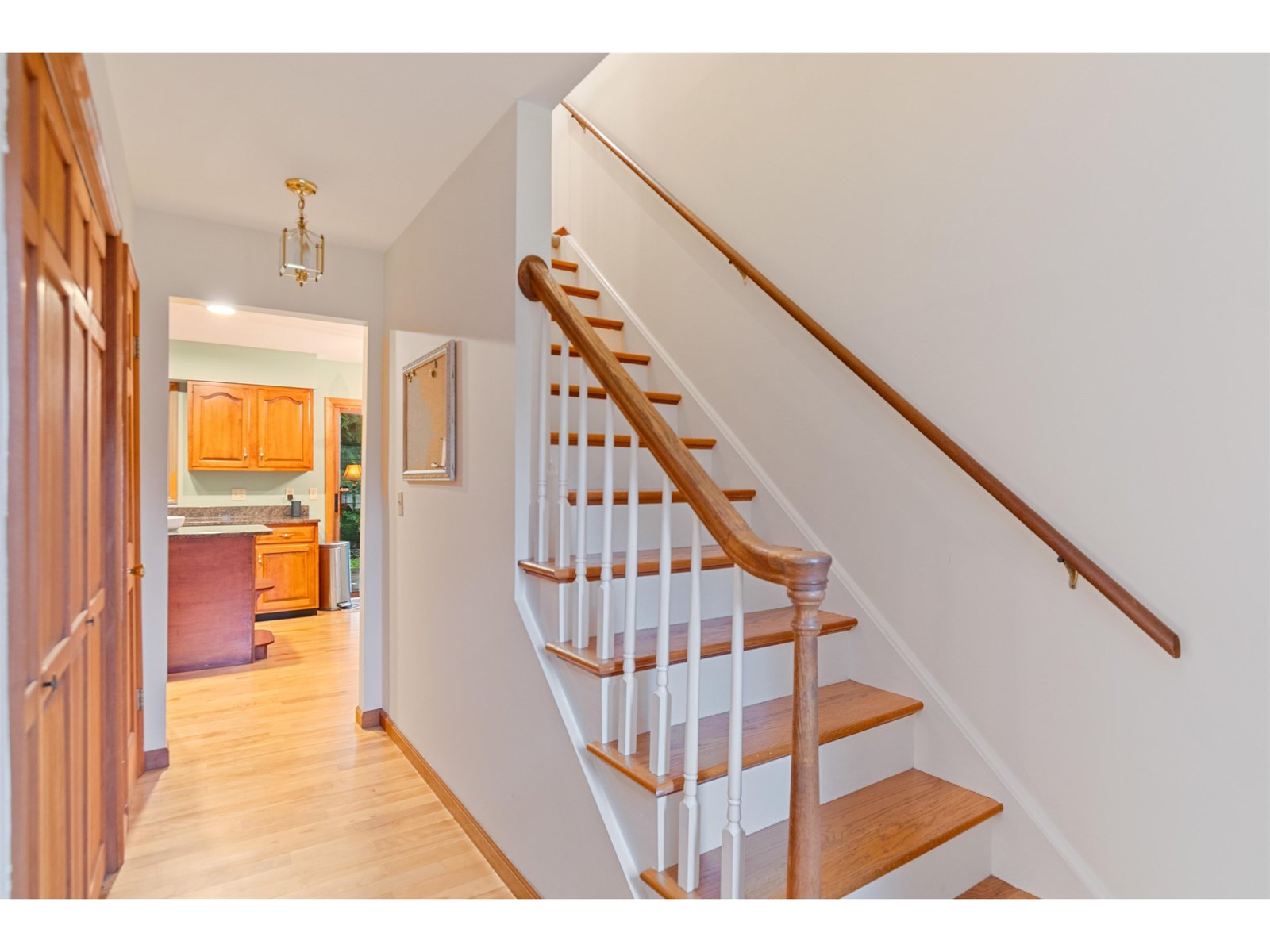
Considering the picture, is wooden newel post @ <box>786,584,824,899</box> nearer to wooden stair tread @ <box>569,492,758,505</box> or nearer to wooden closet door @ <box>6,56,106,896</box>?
wooden stair tread @ <box>569,492,758,505</box>

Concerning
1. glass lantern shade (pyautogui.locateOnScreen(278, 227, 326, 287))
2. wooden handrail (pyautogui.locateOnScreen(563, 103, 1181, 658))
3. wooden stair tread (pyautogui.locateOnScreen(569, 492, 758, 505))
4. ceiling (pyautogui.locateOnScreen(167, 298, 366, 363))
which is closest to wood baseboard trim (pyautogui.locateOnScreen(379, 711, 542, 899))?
wooden stair tread (pyautogui.locateOnScreen(569, 492, 758, 505))

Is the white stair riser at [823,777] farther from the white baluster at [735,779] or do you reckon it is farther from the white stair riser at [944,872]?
the white stair riser at [944,872]

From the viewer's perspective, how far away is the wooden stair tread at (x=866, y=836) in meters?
1.42

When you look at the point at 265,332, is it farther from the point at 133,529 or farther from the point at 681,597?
Answer: the point at 681,597

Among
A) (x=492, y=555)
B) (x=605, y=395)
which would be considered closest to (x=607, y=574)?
(x=492, y=555)

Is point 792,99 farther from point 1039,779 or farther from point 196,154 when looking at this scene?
point 1039,779

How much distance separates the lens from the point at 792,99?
238cm

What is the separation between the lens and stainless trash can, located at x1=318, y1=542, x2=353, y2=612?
20.4 feet

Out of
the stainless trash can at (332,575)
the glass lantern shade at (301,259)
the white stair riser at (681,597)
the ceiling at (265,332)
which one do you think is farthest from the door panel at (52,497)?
the stainless trash can at (332,575)

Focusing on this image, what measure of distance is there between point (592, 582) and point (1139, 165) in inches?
64.9

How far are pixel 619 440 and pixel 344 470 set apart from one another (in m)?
5.49

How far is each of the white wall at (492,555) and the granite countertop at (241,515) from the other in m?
4.16

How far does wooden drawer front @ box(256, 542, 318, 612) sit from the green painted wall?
0.64 metres

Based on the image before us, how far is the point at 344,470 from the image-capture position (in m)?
7.04
